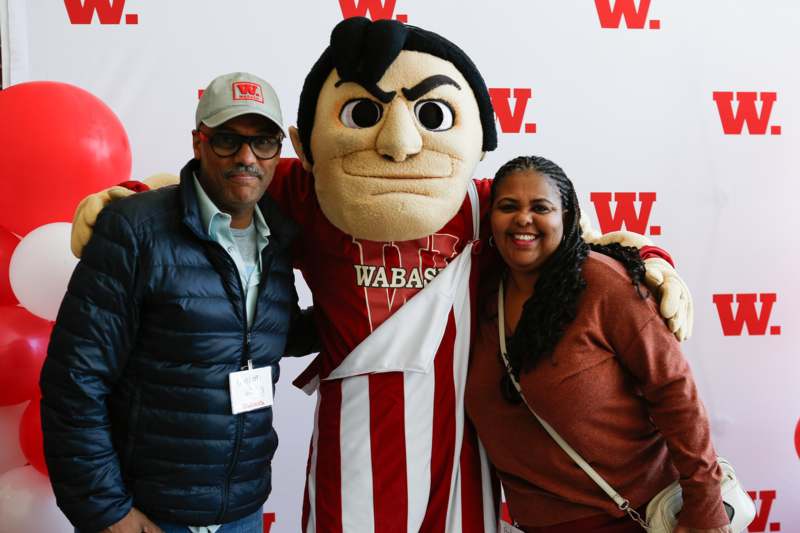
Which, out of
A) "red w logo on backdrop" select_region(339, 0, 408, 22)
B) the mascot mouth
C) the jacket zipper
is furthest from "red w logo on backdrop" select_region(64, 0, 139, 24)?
the jacket zipper

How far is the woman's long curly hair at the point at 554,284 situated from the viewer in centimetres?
128

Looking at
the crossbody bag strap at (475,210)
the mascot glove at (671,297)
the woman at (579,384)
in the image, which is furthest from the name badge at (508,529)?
the crossbody bag strap at (475,210)

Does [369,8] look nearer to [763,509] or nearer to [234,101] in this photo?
[234,101]

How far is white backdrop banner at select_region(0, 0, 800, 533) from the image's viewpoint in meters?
2.21

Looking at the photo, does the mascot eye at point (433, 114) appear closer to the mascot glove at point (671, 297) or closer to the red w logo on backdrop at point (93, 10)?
the mascot glove at point (671, 297)

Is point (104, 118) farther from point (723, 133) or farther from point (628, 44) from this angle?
point (723, 133)

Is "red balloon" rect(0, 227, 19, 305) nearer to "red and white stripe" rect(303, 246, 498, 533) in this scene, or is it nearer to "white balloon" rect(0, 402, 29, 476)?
"white balloon" rect(0, 402, 29, 476)

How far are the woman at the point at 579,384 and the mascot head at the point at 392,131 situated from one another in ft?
0.47

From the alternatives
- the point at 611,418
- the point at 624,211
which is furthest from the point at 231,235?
the point at 624,211

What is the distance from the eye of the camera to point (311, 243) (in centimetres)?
153

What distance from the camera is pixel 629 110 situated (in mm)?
2404

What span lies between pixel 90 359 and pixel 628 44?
213 centimetres

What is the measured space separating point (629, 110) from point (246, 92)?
1.67 meters

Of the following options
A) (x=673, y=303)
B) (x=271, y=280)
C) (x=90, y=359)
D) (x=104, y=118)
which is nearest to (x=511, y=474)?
(x=673, y=303)
